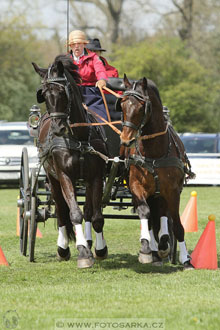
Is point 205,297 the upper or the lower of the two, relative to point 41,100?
lower

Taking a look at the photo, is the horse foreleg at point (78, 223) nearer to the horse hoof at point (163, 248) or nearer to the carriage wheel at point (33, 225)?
the horse hoof at point (163, 248)

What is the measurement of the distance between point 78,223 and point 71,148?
890mm

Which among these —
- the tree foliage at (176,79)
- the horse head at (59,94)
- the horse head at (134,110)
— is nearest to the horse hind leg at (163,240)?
the horse head at (134,110)

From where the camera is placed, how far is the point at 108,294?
6.54 m

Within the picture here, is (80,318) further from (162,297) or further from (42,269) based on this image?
(42,269)

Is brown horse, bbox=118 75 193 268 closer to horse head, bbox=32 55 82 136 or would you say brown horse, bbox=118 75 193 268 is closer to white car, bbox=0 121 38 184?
horse head, bbox=32 55 82 136

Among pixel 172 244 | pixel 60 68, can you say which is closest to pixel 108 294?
pixel 172 244

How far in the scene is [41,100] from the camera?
27.1 ft

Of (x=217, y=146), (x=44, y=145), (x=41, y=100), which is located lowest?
(x=217, y=146)

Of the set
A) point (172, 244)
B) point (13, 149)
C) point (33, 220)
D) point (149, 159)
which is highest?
point (149, 159)

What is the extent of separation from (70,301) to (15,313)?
638 millimetres

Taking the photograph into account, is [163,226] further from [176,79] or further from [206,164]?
[176,79]

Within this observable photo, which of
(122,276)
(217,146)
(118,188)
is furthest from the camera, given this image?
(217,146)

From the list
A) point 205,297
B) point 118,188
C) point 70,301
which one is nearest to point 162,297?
point 205,297
